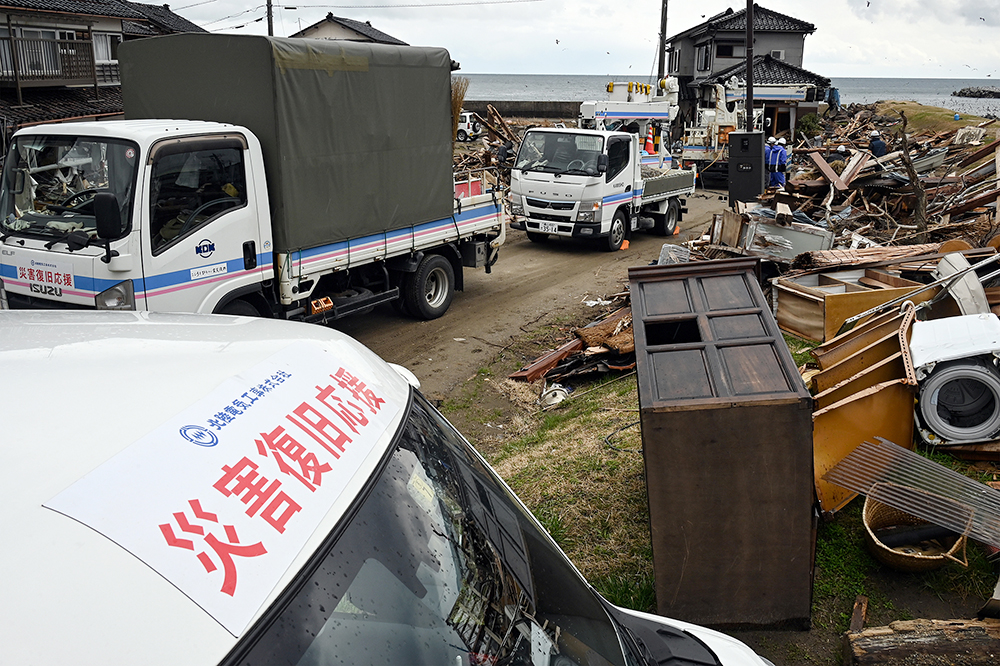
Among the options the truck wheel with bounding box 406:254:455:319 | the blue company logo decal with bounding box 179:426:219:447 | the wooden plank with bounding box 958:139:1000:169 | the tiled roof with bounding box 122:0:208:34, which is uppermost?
the tiled roof with bounding box 122:0:208:34

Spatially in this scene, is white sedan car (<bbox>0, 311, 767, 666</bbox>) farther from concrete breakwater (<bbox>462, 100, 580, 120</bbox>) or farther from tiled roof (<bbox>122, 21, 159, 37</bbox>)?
concrete breakwater (<bbox>462, 100, 580, 120</bbox>)

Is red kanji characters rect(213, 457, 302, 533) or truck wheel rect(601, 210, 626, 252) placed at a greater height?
red kanji characters rect(213, 457, 302, 533)

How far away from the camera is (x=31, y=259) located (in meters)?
7.01

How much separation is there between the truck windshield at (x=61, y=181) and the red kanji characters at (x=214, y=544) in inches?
248

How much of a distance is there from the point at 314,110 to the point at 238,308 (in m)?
2.30

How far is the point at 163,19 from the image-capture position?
34844 millimetres

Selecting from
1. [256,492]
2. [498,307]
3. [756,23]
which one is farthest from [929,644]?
[756,23]

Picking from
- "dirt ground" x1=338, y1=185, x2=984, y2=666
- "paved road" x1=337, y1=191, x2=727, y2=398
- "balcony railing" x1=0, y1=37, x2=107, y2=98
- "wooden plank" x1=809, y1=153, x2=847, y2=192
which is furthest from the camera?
"balcony railing" x1=0, y1=37, x2=107, y2=98

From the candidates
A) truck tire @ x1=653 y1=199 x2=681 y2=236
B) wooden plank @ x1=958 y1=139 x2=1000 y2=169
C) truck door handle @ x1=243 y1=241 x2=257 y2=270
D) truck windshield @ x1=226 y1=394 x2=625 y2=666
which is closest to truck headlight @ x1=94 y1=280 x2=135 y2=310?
truck door handle @ x1=243 y1=241 x2=257 y2=270

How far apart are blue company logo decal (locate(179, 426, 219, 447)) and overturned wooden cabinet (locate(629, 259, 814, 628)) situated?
8.15 ft

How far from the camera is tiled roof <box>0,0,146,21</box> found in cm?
2453

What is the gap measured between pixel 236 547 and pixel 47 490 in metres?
0.29

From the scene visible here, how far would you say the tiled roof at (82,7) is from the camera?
24531mm

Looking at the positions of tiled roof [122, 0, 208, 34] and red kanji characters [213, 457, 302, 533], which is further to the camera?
tiled roof [122, 0, 208, 34]
